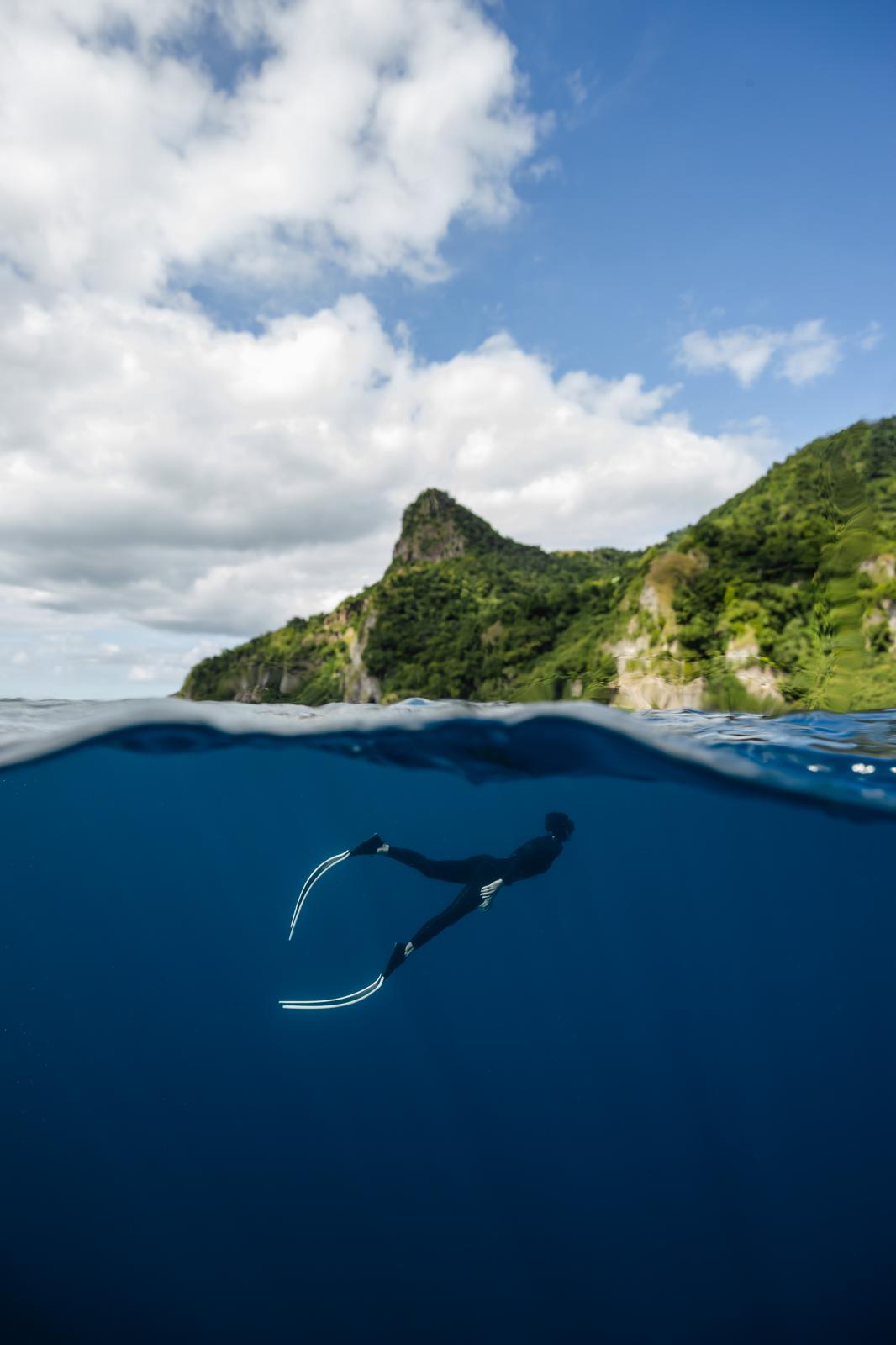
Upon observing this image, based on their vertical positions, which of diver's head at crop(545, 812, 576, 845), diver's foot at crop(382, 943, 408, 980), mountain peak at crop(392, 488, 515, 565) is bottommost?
diver's foot at crop(382, 943, 408, 980)

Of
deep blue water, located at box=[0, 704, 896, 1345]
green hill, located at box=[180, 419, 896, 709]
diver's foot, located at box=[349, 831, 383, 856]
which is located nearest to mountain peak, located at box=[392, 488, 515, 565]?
green hill, located at box=[180, 419, 896, 709]

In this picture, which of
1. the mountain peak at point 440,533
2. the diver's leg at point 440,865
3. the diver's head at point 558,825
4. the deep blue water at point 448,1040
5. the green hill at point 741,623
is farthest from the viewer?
the mountain peak at point 440,533

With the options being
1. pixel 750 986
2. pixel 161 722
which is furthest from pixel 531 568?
pixel 161 722

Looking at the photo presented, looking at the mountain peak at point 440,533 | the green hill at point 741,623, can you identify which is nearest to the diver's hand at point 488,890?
the green hill at point 741,623

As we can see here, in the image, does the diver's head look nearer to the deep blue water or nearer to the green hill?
the deep blue water

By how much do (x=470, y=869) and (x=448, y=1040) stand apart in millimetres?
10847

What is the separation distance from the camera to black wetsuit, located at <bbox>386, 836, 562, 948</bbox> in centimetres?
735

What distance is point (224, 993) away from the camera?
15203 millimetres

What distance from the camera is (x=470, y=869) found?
25.1 feet

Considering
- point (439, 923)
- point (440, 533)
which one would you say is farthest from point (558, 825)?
point (440, 533)

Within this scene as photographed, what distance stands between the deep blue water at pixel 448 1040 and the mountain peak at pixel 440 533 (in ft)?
248

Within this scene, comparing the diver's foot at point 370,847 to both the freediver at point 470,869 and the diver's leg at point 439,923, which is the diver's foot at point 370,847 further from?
the diver's leg at point 439,923

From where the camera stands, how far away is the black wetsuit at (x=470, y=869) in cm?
735

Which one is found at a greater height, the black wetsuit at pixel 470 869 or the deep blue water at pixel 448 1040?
the black wetsuit at pixel 470 869
